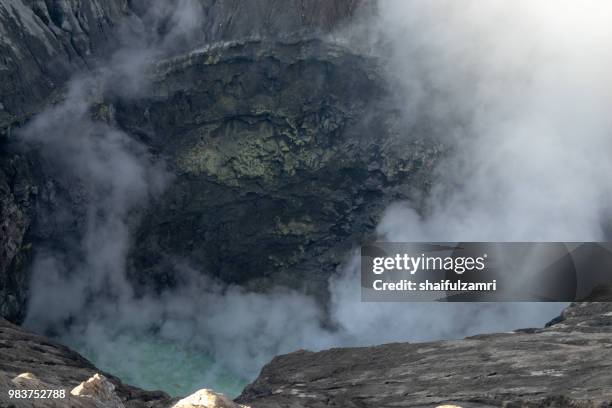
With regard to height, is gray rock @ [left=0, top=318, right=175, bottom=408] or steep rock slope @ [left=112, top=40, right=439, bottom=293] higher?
steep rock slope @ [left=112, top=40, right=439, bottom=293]

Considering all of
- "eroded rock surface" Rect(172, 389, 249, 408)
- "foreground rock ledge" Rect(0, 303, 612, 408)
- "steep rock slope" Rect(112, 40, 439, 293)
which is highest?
"steep rock slope" Rect(112, 40, 439, 293)

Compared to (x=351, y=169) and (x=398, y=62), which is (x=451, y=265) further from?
(x=398, y=62)

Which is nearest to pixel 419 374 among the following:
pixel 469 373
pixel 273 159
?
pixel 469 373

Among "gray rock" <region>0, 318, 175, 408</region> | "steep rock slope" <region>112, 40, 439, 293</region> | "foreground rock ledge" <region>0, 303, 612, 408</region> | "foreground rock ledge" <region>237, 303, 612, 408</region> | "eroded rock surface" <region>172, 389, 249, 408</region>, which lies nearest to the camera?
"eroded rock surface" <region>172, 389, 249, 408</region>

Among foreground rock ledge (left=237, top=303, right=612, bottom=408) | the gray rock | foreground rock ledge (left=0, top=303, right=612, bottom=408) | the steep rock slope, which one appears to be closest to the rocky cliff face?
the steep rock slope

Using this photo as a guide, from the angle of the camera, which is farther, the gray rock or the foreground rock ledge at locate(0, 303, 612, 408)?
the gray rock

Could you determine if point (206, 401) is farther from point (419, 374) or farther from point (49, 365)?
point (49, 365)

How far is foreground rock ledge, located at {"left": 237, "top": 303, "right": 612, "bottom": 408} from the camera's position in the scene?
23.9 metres

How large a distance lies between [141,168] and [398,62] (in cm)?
2187

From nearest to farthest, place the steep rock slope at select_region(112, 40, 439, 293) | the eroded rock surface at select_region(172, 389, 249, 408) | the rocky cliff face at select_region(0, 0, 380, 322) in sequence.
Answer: the eroded rock surface at select_region(172, 389, 249, 408), the rocky cliff face at select_region(0, 0, 380, 322), the steep rock slope at select_region(112, 40, 439, 293)

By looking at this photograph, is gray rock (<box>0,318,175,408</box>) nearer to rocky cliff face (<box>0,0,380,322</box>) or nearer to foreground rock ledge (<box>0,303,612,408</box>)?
foreground rock ledge (<box>0,303,612,408</box>)

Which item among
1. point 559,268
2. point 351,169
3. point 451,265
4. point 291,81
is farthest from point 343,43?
point 559,268

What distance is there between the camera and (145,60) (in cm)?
5644

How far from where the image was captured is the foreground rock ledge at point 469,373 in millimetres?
23938
